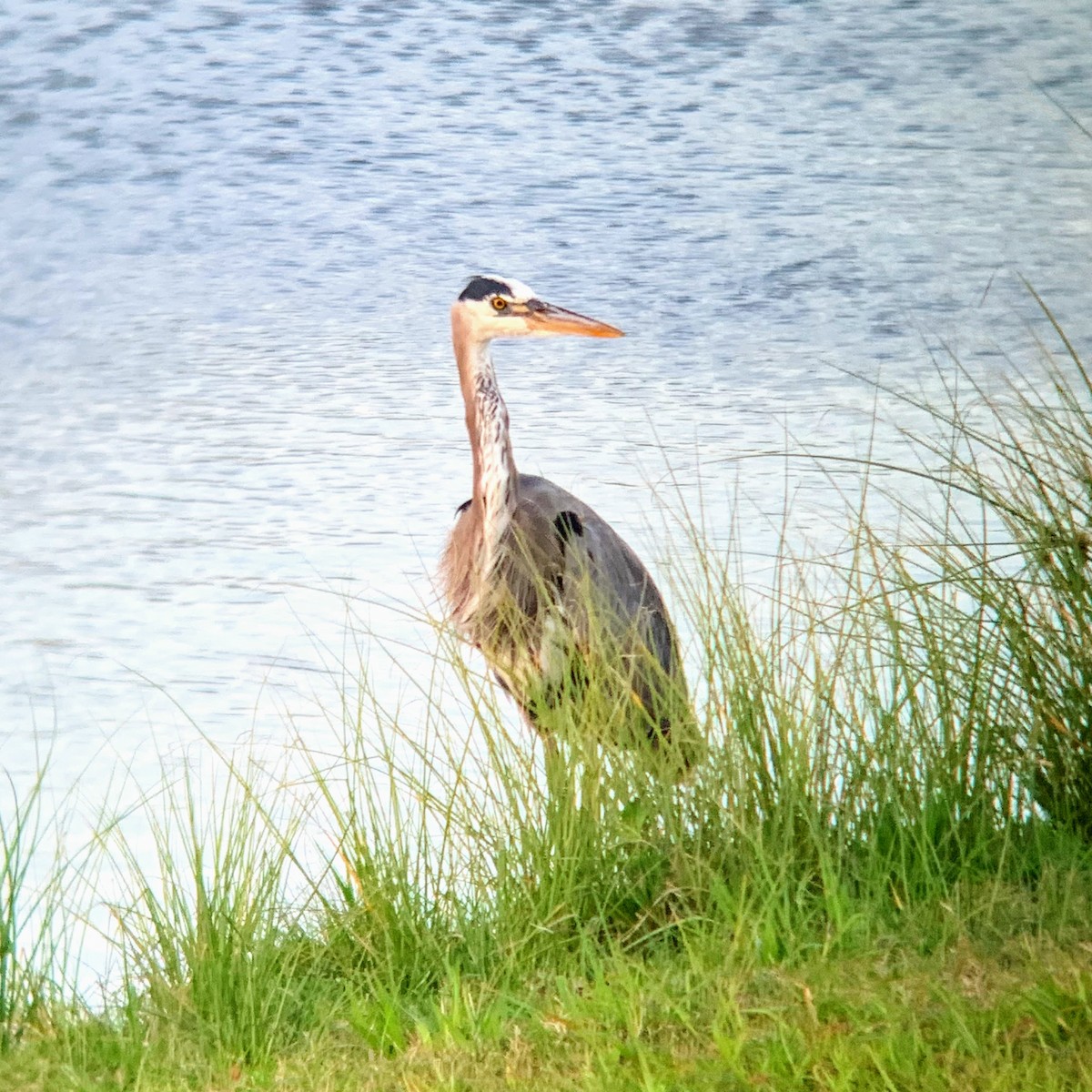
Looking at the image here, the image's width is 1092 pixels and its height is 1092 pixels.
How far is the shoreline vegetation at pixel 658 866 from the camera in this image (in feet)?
5.77

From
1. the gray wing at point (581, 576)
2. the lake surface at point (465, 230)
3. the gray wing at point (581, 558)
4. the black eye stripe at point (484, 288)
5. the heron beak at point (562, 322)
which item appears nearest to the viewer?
the gray wing at point (581, 576)

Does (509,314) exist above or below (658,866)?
above

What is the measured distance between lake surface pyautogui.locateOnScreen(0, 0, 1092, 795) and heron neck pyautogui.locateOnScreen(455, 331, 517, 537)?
0.47m

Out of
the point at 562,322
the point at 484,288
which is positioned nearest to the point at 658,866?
the point at 562,322

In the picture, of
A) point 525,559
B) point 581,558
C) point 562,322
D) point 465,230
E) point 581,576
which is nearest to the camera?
point 581,576

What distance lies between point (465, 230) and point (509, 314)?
812mm

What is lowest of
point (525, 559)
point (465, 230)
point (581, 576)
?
point (525, 559)

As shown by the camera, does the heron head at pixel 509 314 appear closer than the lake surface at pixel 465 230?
Yes

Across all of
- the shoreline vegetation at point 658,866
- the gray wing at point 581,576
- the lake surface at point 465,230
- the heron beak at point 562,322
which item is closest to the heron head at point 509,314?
the heron beak at point 562,322

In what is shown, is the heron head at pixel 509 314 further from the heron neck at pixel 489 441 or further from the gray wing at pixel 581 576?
the gray wing at pixel 581 576

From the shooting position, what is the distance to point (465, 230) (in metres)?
3.92

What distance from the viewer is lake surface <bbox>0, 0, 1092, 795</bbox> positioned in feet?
12.3

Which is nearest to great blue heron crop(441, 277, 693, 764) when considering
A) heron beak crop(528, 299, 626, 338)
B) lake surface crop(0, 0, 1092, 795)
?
heron beak crop(528, 299, 626, 338)

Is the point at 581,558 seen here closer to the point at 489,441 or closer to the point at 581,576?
the point at 581,576
